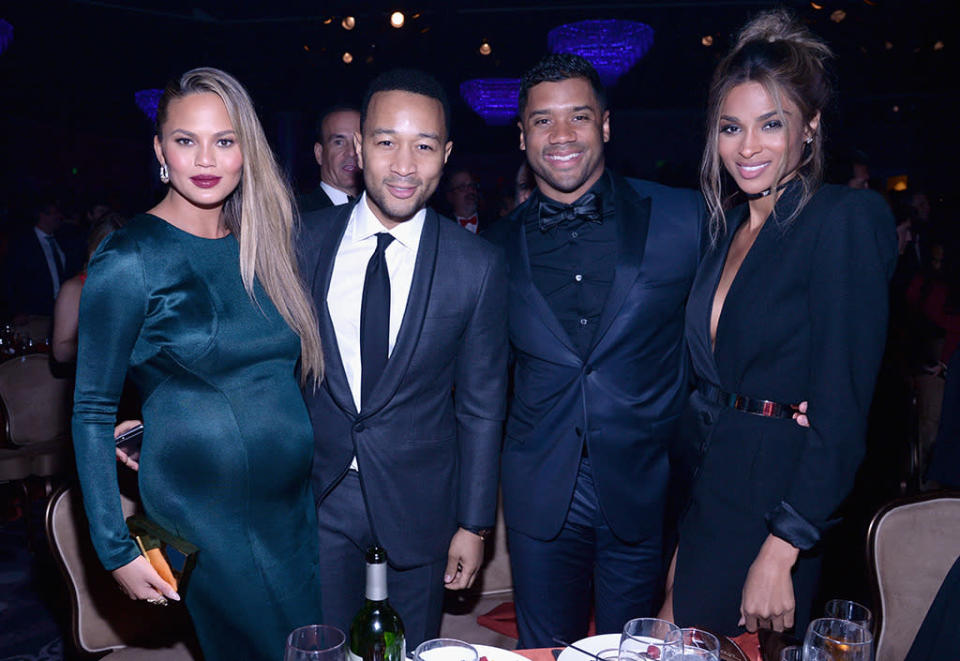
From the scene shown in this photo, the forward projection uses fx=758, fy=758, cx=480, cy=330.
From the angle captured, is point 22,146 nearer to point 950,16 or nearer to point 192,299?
point 192,299

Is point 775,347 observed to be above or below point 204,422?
above

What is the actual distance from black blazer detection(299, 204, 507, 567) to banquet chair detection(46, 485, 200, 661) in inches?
28.8

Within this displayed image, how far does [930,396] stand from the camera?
404 centimetres

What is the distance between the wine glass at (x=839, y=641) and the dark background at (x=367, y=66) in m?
7.43

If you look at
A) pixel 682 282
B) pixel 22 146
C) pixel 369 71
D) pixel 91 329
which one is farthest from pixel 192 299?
pixel 22 146

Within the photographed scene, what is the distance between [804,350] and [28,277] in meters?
7.30

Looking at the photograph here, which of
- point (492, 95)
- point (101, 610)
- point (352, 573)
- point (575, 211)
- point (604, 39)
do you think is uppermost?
point (604, 39)

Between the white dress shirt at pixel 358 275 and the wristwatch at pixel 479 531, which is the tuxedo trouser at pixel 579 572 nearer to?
the wristwatch at pixel 479 531

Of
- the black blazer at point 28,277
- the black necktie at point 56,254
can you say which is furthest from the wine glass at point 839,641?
the black necktie at point 56,254

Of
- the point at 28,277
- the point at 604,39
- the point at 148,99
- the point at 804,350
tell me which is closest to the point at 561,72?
the point at 804,350

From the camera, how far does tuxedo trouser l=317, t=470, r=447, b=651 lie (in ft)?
6.68

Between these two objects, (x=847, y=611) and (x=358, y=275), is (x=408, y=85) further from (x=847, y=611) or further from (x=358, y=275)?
(x=847, y=611)

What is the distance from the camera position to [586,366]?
2170mm

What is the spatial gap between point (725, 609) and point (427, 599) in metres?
0.79
